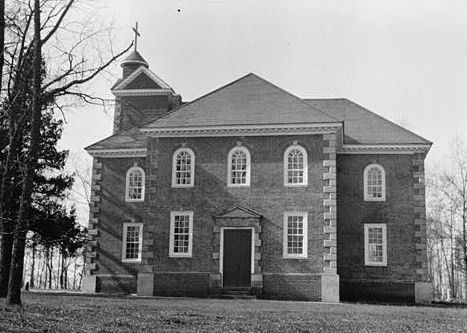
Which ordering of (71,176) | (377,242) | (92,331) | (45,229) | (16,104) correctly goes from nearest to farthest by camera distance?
(92,331)
(16,104)
(377,242)
(45,229)
(71,176)

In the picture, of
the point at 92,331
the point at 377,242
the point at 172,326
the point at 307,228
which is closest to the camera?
the point at 92,331

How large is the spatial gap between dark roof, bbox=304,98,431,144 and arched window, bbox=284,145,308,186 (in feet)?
12.5

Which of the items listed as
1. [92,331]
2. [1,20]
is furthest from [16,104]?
[92,331]

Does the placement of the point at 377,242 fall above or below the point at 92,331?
above

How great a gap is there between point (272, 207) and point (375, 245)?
607 centimetres

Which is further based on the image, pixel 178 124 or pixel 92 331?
pixel 178 124

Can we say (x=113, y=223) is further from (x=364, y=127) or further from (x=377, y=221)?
(x=364, y=127)

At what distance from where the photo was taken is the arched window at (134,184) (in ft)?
115

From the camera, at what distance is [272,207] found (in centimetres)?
2977

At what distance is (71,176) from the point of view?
37.1m

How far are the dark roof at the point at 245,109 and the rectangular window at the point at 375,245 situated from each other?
6.47 m

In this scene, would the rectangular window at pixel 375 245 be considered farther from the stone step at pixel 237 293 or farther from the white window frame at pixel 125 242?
the white window frame at pixel 125 242

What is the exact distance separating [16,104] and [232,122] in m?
12.6

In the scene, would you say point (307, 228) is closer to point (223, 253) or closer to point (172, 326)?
point (223, 253)
